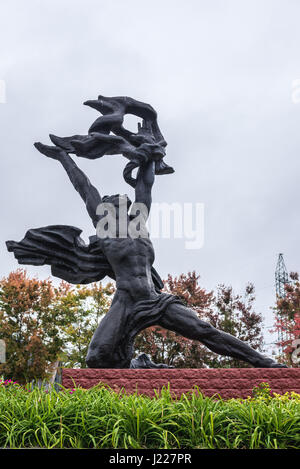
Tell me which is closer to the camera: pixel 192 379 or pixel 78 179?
pixel 192 379

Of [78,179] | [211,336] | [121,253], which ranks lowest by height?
[211,336]

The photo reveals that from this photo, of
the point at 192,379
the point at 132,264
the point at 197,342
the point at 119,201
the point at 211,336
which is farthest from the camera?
the point at 197,342

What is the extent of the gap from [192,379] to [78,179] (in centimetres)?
341

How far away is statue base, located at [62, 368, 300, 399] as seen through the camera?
5.45 meters

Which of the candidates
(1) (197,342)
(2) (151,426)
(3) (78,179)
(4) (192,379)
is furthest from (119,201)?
(1) (197,342)

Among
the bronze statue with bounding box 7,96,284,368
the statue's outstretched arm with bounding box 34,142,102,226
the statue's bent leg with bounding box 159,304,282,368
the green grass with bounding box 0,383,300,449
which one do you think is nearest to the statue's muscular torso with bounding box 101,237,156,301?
the bronze statue with bounding box 7,96,284,368

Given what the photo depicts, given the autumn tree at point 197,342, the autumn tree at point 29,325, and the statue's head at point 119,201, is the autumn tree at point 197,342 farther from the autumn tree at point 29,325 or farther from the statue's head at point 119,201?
the statue's head at point 119,201

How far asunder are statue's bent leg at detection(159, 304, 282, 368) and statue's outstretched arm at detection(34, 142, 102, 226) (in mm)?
1847

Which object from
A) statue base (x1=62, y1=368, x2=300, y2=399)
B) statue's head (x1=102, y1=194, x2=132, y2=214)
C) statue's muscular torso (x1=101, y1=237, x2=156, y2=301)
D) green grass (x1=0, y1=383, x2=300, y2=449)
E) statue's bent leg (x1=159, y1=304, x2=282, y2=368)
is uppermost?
statue's head (x1=102, y1=194, x2=132, y2=214)

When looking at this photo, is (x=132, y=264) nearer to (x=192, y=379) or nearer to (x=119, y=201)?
(x=119, y=201)

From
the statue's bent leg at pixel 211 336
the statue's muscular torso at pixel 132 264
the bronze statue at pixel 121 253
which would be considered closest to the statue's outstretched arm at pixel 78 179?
the bronze statue at pixel 121 253

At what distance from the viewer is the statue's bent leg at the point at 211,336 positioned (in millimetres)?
5844

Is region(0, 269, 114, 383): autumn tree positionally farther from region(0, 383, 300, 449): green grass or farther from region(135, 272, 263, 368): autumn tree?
region(0, 383, 300, 449): green grass

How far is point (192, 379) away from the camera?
17.9 ft
